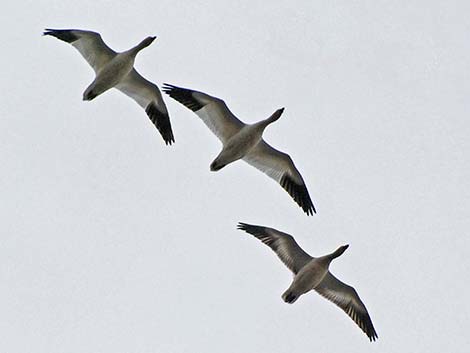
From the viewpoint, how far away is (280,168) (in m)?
36.1

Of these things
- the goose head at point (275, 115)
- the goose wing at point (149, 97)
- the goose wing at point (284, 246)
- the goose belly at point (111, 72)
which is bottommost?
the goose wing at point (284, 246)

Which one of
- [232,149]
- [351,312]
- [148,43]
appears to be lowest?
[351,312]

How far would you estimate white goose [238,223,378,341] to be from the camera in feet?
112

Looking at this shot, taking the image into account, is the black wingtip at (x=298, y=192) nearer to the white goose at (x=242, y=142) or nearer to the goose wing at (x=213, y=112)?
the white goose at (x=242, y=142)

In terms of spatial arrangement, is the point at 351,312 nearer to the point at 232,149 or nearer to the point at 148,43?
the point at 232,149

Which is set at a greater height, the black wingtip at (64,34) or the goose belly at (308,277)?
the black wingtip at (64,34)

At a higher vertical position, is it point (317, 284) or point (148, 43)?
point (148, 43)

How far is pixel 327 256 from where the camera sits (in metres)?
34.2

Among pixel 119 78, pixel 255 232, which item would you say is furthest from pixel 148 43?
pixel 255 232

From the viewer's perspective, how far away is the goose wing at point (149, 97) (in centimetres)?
3636

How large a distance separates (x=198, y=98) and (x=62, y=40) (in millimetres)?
4019

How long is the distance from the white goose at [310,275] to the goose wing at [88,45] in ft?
19.4

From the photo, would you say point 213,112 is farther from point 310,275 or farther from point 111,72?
point 310,275

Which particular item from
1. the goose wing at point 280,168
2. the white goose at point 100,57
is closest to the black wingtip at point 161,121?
the white goose at point 100,57
